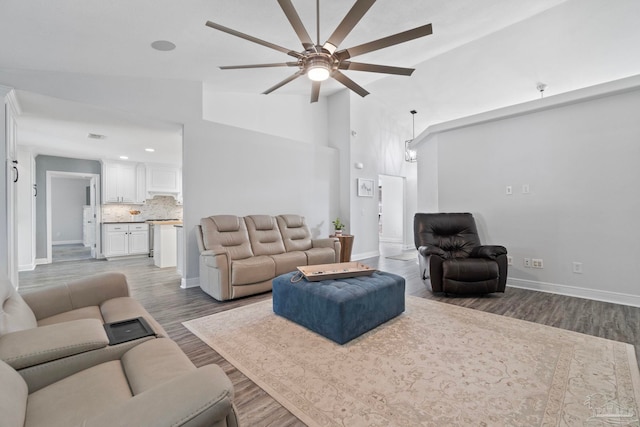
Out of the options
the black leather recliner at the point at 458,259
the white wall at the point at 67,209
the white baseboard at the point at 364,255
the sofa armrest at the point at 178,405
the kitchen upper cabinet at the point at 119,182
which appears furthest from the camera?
the white wall at the point at 67,209

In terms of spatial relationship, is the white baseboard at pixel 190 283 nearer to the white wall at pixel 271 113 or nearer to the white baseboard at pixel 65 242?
the white wall at pixel 271 113

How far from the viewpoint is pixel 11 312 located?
1415 mm

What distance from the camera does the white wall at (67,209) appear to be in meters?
9.21

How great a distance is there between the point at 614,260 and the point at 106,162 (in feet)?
30.3

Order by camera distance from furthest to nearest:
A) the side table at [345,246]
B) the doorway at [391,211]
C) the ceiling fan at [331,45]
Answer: the doorway at [391,211] → the side table at [345,246] → the ceiling fan at [331,45]

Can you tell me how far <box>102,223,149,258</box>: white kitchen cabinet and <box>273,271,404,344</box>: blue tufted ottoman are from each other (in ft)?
18.1

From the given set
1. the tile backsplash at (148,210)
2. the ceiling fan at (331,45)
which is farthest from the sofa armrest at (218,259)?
the tile backsplash at (148,210)

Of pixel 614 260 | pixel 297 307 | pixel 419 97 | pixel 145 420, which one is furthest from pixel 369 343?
pixel 419 97

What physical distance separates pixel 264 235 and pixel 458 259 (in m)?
2.73

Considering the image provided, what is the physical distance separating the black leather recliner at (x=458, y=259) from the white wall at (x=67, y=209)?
10.9m

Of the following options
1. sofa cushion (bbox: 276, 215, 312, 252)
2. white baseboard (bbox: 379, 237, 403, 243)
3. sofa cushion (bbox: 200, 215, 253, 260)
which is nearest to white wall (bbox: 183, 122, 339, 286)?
sofa cushion (bbox: 200, 215, 253, 260)

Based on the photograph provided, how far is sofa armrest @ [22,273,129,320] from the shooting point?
1.83 metres

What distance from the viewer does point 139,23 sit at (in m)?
2.55

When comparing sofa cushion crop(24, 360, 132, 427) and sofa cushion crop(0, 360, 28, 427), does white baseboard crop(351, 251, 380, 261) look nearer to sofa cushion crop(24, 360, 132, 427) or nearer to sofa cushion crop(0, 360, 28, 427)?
sofa cushion crop(24, 360, 132, 427)
